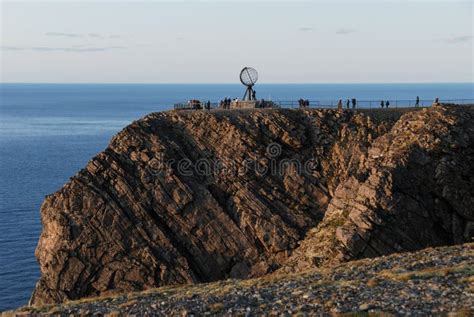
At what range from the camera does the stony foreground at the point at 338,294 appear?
31.8 metres

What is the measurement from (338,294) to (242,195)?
3455cm

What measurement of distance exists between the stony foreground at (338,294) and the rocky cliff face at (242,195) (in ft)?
53.3

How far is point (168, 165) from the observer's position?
68.8m

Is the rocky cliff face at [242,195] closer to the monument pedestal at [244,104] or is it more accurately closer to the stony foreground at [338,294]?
the monument pedestal at [244,104]
